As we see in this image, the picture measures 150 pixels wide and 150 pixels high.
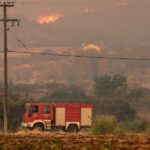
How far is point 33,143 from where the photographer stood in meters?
24.0

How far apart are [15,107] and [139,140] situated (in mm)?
52607

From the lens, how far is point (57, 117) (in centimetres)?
5194

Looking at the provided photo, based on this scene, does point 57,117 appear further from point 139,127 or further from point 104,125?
point 104,125

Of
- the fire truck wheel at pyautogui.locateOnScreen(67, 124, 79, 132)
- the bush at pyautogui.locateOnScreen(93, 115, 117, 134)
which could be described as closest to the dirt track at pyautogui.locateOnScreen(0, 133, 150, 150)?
the bush at pyautogui.locateOnScreen(93, 115, 117, 134)

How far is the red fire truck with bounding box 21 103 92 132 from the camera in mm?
50406

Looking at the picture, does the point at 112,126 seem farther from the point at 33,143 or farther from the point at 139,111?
the point at 139,111

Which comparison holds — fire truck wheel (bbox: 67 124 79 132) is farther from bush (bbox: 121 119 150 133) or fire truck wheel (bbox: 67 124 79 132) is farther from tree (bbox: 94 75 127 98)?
tree (bbox: 94 75 127 98)

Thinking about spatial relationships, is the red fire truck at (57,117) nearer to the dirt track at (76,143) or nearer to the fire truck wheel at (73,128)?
the fire truck wheel at (73,128)

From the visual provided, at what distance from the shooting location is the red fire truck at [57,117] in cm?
5041

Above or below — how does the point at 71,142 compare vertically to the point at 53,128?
above

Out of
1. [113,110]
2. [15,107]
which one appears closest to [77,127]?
[15,107]

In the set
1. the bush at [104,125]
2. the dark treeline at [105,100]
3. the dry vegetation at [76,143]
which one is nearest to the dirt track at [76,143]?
the dry vegetation at [76,143]

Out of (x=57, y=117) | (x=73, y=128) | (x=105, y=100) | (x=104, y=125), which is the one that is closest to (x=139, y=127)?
(x=73, y=128)

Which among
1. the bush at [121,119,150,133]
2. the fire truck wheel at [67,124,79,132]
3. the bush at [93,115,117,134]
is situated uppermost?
the bush at [93,115,117,134]
